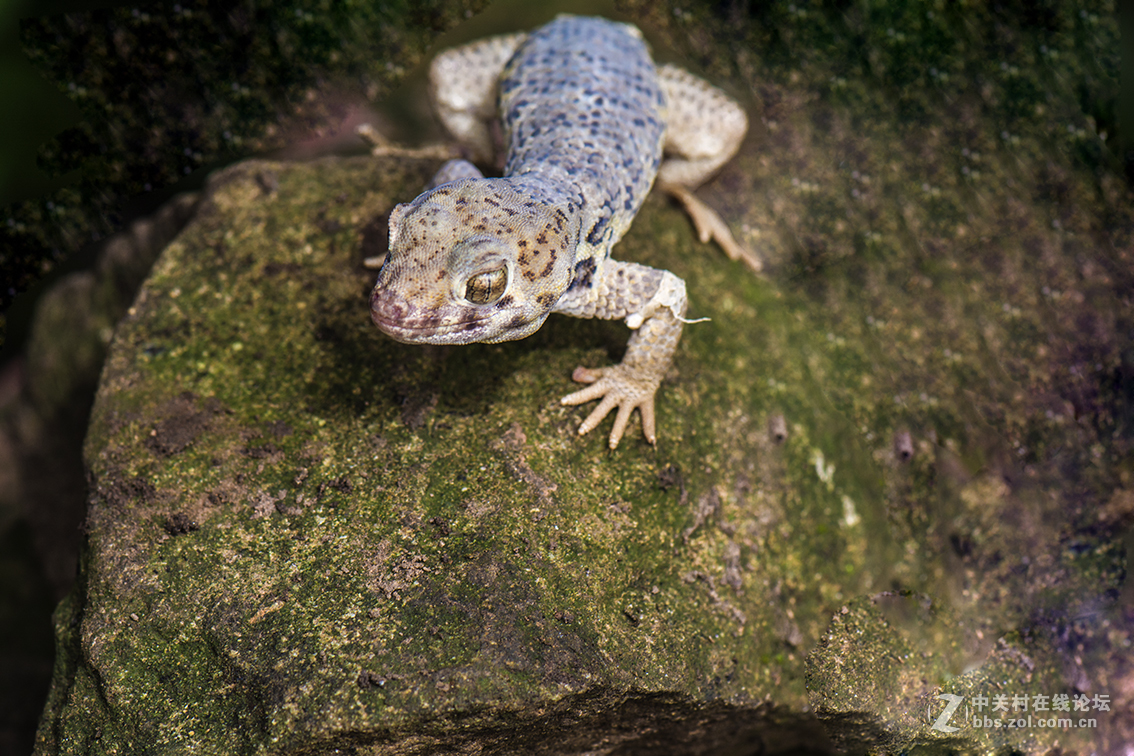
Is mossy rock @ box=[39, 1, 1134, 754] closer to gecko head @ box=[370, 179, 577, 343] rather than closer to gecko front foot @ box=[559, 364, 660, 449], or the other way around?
gecko front foot @ box=[559, 364, 660, 449]

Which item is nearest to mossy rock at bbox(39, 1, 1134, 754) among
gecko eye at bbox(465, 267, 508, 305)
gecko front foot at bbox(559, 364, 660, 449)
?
gecko front foot at bbox(559, 364, 660, 449)

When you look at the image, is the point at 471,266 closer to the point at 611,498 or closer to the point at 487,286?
the point at 487,286

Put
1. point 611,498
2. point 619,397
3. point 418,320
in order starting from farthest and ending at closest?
point 619,397 → point 611,498 → point 418,320

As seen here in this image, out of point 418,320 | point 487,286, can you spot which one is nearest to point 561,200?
point 487,286

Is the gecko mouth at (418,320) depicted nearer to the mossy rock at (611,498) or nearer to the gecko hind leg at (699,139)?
the mossy rock at (611,498)

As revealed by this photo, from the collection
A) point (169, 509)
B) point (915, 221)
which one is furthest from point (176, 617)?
point (915, 221)

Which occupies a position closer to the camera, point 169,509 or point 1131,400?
point 169,509

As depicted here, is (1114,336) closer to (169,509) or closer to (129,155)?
(169,509)
